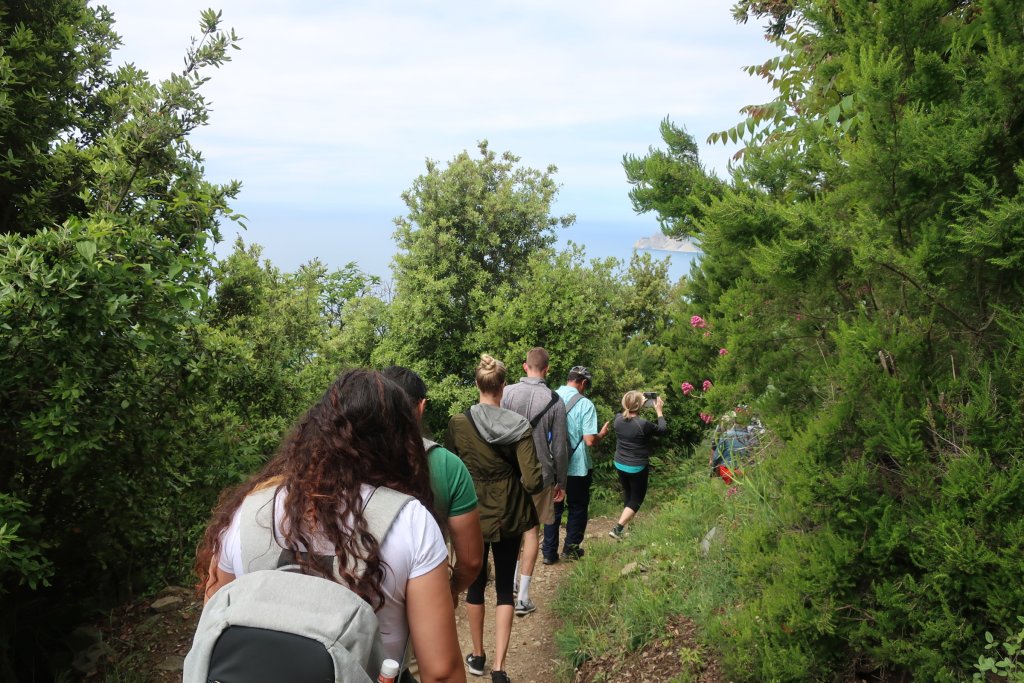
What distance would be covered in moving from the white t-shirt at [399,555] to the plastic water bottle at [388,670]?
0.53 feet

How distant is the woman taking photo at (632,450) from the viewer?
800cm

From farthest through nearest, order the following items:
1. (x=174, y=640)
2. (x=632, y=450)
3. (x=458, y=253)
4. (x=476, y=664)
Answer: (x=458, y=253), (x=632, y=450), (x=174, y=640), (x=476, y=664)

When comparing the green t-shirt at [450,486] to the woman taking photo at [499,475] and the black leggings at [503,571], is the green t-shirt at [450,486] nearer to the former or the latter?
the woman taking photo at [499,475]

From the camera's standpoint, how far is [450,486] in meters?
2.89

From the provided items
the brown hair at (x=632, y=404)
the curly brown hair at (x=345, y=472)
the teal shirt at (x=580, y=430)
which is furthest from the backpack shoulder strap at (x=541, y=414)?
the curly brown hair at (x=345, y=472)

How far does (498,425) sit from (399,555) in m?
2.85

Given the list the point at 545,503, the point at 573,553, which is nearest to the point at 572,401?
the point at 545,503

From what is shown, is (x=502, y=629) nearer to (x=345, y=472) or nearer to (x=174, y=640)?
(x=174, y=640)

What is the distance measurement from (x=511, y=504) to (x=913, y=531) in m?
2.41

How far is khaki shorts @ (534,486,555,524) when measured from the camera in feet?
20.8

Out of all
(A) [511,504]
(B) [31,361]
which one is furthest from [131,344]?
(A) [511,504]

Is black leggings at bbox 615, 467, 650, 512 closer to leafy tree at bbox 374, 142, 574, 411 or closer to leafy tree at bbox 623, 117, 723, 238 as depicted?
leafy tree at bbox 623, 117, 723, 238

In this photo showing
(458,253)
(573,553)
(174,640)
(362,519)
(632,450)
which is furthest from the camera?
(458,253)

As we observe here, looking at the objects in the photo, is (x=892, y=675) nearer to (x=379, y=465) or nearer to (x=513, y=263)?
(x=379, y=465)
